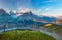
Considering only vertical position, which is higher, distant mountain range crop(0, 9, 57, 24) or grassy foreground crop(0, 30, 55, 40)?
distant mountain range crop(0, 9, 57, 24)

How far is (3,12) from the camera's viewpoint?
1.33m

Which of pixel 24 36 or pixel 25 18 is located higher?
pixel 25 18

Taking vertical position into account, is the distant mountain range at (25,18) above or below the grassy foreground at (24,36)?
above

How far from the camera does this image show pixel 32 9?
4.33 feet

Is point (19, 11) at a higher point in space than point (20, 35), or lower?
higher

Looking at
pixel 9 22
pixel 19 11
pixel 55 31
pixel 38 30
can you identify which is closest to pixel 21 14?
pixel 19 11

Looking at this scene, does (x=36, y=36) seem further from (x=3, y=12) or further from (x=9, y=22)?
(x=3, y=12)

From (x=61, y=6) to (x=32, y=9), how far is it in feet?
1.07

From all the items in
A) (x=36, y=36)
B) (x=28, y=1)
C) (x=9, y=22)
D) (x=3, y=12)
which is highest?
(x=28, y=1)

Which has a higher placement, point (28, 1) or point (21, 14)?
point (28, 1)

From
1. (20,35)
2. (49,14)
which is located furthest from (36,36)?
(49,14)

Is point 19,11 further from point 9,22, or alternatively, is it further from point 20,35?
point 20,35

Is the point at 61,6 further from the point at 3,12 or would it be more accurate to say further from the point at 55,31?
the point at 3,12

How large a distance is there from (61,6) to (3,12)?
0.66 meters
